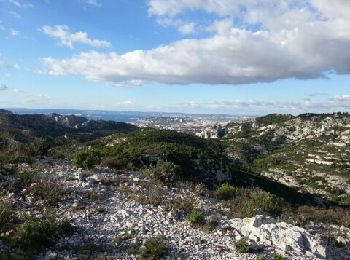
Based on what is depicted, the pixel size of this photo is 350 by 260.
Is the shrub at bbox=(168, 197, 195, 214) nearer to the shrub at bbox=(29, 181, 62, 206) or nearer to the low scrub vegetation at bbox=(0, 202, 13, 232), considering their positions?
the shrub at bbox=(29, 181, 62, 206)

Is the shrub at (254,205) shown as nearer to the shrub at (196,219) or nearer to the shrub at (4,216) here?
the shrub at (196,219)

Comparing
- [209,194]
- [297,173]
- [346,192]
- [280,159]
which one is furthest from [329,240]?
[280,159]

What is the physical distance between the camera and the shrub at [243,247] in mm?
11664

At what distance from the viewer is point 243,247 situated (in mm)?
11703

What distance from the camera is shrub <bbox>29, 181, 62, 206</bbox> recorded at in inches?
561

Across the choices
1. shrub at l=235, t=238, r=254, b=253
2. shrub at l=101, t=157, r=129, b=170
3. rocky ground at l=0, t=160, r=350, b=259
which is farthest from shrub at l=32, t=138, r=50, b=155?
shrub at l=235, t=238, r=254, b=253

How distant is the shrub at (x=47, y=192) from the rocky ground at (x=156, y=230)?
298mm

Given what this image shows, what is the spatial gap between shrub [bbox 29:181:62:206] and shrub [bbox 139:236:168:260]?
179 inches

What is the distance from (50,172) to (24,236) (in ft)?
25.5

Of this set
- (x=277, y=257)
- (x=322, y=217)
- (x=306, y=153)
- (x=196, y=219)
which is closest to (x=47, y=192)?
(x=196, y=219)

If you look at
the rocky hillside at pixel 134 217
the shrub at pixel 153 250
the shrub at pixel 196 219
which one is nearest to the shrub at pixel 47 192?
the rocky hillside at pixel 134 217

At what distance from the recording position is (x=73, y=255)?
10.6m

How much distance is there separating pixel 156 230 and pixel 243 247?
2639 millimetres

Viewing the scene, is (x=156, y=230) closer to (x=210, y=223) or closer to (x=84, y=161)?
(x=210, y=223)
